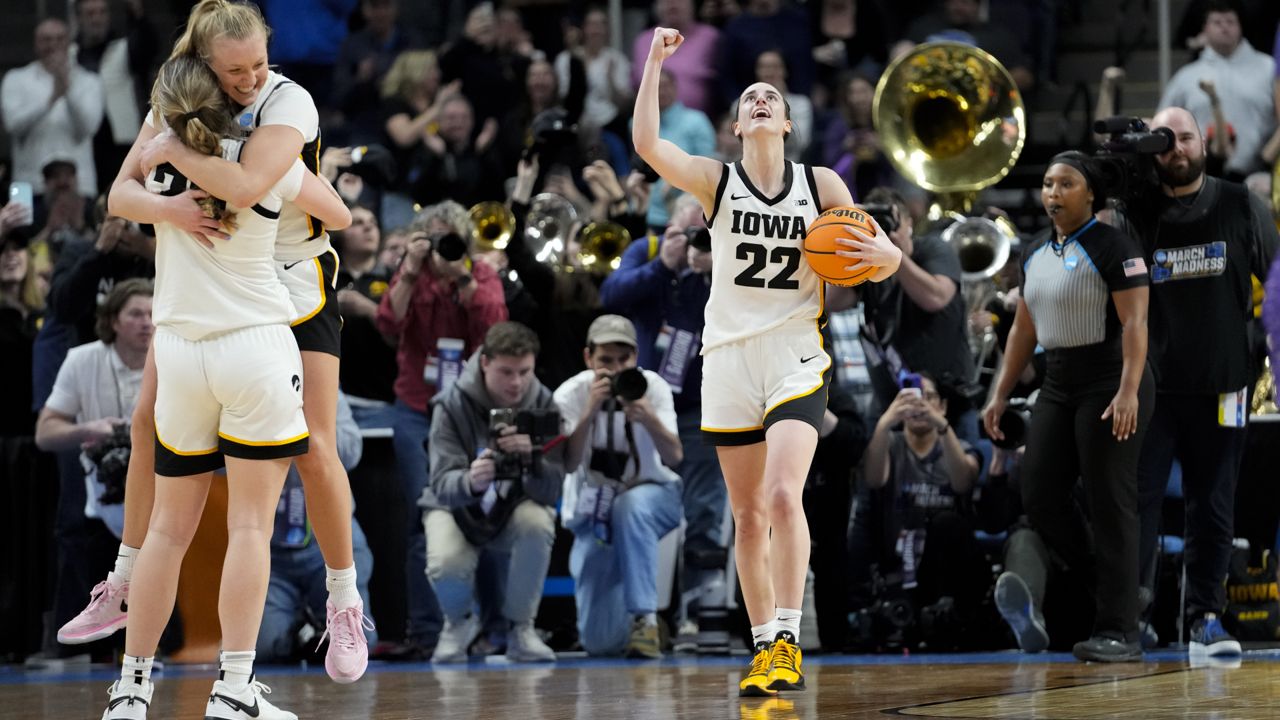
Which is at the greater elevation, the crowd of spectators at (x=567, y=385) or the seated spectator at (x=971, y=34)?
the seated spectator at (x=971, y=34)

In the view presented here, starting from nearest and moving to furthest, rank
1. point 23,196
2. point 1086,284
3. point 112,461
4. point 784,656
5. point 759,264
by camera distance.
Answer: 1. point 784,656
2. point 759,264
3. point 1086,284
4. point 112,461
5. point 23,196

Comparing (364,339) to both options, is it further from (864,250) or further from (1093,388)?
(864,250)

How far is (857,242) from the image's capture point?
593cm

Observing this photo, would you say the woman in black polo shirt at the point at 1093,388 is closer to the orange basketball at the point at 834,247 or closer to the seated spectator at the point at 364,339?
the orange basketball at the point at 834,247

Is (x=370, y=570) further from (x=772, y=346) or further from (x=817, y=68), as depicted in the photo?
(x=817, y=68)

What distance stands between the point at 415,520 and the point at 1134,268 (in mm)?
3767

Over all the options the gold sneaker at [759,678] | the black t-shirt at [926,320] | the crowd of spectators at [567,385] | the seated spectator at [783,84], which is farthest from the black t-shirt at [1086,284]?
the seated spectator at [783,84]

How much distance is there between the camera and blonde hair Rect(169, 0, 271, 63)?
15.8ft

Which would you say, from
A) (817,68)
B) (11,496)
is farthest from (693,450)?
(817,68)

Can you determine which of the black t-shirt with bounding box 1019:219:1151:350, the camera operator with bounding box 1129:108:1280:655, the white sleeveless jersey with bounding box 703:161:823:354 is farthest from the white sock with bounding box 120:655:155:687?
the camera operator with bounding box 1129:108:1280:655

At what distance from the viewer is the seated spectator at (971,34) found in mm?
12359

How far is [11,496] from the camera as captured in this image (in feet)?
30.7

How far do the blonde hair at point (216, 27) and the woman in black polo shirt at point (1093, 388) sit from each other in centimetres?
386

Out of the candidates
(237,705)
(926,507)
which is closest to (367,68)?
(926,507)
